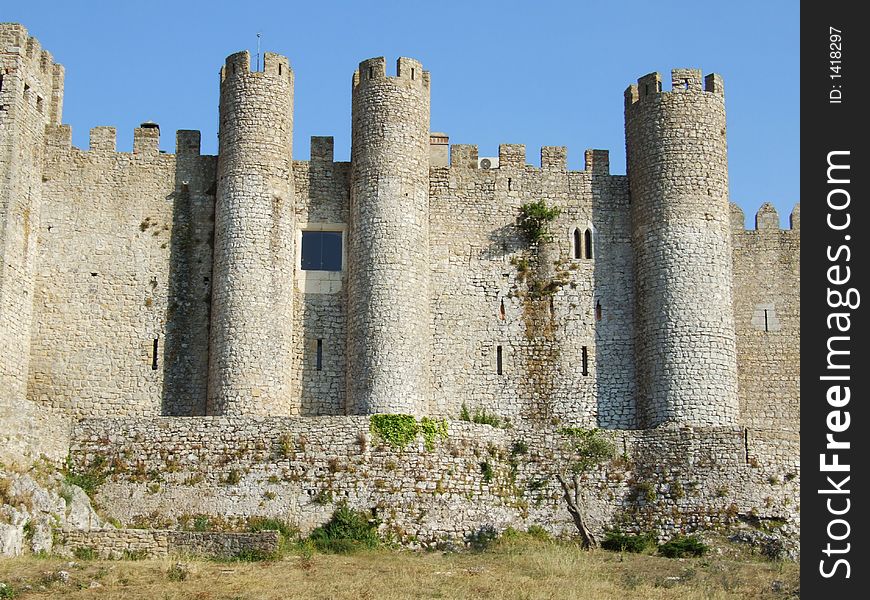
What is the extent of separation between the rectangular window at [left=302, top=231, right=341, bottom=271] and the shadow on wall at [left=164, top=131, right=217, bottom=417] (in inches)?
98.1

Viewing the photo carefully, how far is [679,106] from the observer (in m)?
40.8

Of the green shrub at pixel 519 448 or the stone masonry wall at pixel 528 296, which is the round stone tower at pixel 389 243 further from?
the green shrub at pixel 519 448

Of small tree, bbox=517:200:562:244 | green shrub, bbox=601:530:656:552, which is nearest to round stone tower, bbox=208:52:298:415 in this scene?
small tree, bbox=517:200:562:244

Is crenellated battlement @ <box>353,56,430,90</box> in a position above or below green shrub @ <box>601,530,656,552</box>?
above

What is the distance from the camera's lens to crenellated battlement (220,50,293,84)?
40.4 meters

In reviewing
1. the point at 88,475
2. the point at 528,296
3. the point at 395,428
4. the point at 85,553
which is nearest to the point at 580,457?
the point at 395,428

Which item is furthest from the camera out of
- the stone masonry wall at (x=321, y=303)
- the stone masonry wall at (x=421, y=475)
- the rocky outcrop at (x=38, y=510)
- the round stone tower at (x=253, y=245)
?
the stone masonry wall at (x=321, y=303)

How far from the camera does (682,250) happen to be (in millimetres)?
40031

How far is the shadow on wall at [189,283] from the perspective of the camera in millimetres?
39469

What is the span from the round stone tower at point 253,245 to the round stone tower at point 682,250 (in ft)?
30.1

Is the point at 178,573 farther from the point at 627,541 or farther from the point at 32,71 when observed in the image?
the point at 32,71

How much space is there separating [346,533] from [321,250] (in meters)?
9.04

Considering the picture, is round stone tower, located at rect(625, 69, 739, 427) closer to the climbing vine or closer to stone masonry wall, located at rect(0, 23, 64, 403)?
the climbing vine

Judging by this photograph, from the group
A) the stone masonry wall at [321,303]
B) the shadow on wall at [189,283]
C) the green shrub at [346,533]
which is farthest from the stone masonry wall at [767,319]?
the shadow on wall at [189,283]
